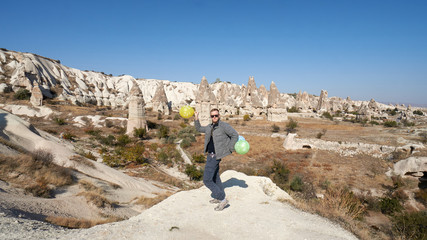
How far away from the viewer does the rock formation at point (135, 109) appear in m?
19.4

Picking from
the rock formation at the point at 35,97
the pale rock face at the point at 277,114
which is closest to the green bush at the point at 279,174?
the pale rock face at the point at 277,114

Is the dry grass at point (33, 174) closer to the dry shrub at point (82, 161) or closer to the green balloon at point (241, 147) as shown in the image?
the dry shrub at point (82, 161)

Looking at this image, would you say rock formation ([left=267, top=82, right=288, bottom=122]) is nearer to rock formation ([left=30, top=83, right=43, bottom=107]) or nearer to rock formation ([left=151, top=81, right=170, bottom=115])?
rock formation ([left=151, top=81, right=170, bottom=115])

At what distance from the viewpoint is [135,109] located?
1975 cm

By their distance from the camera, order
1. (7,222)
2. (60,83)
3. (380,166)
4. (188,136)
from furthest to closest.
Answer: (60,83)
(188,136)
(380,166)
(7,222)

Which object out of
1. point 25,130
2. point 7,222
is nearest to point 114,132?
point 25,130

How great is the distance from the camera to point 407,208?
321 inches

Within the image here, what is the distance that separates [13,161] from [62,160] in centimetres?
223

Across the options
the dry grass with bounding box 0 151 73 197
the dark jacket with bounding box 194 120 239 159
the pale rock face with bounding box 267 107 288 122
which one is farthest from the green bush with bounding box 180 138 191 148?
the pale rock face with bounding box 267 107 288 122

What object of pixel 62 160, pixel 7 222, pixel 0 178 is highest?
pixel 7 222

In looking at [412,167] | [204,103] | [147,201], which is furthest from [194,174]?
[204,103]

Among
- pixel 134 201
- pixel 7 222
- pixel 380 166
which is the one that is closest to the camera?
pixel 7 222

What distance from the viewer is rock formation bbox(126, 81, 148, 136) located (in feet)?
63.7

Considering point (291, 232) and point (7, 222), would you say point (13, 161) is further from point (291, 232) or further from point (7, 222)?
point (291, 232)
